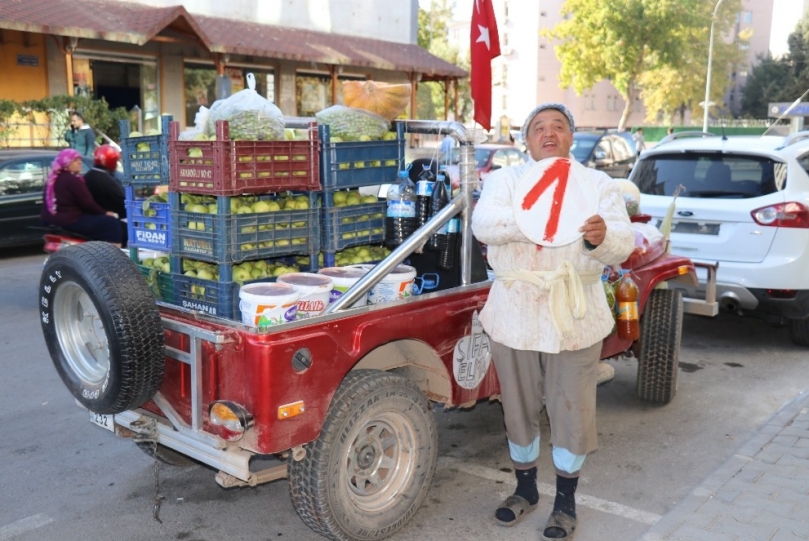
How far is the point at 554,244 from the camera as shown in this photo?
3.53 m

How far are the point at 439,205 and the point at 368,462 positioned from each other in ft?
4.96

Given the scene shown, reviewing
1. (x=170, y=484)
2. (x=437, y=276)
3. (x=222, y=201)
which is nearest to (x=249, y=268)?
(x=222, y=201)

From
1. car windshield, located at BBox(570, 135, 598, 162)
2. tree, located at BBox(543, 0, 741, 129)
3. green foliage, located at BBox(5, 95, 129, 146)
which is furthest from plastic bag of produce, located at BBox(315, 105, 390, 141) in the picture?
tree, located at BBox(543, 0, 741, 129)

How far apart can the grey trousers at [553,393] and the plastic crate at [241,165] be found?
1334 millimetres

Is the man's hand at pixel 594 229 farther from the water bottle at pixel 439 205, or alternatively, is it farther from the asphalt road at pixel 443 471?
the asphalt road at pixel 443 471

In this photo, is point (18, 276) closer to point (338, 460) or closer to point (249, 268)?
point (249, 268)

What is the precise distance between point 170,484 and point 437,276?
1.92 metres

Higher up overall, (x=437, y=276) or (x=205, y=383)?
(x=437, y=276)

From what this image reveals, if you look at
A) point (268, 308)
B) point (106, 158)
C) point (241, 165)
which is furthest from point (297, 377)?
point (106, 158)

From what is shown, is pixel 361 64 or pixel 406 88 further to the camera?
pixel 361 64

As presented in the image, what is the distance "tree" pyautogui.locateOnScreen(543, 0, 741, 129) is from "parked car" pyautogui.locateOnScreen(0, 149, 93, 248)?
36756 mm

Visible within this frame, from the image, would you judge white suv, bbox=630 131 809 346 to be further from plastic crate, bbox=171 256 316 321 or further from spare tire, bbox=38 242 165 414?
spare tire, bbox=38 242 165 414

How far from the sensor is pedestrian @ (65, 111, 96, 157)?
1510 cm

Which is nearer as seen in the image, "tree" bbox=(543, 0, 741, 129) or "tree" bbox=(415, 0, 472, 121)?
"tree" bbox=(543, 0, 741, 129)
